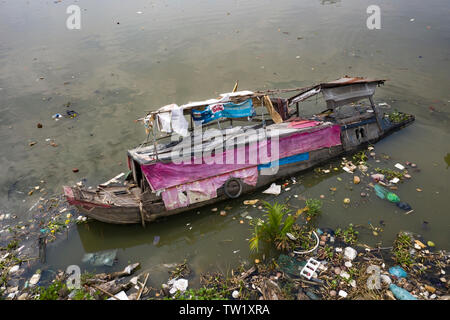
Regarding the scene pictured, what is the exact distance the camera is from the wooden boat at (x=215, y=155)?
21.7 feet

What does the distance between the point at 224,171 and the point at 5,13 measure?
81.0 ft

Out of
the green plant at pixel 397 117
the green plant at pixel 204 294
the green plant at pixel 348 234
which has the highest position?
the green plant at pixel 397 117

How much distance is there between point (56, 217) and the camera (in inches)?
290

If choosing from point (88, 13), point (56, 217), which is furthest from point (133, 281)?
point (88, 13)

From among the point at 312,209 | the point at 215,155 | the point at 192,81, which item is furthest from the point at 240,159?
the point at 192,81

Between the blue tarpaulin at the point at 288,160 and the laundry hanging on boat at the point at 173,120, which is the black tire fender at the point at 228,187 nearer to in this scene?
the blue tarpaulin at the point at 288,160

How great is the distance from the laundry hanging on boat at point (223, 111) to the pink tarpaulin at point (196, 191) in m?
1.41

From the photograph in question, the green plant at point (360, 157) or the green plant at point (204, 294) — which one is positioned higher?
the green plant at point (360, 157)

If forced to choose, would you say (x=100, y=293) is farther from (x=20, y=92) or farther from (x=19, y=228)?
(x=20, y=92)

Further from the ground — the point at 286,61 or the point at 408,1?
the point at 408,1

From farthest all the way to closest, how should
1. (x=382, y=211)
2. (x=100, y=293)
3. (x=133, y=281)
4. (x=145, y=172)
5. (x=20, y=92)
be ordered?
1. (x=20, y=92)
2. (x=382, y=211)
3. (x=145, y=172)
4. (x=133, y=281)
5. (x=100, y=293)

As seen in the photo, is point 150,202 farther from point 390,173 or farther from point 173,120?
point 390,173

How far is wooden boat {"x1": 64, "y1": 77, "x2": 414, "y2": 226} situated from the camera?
6629mm

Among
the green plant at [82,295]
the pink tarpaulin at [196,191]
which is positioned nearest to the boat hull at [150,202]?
the pink tarpaulin at [196,191]
